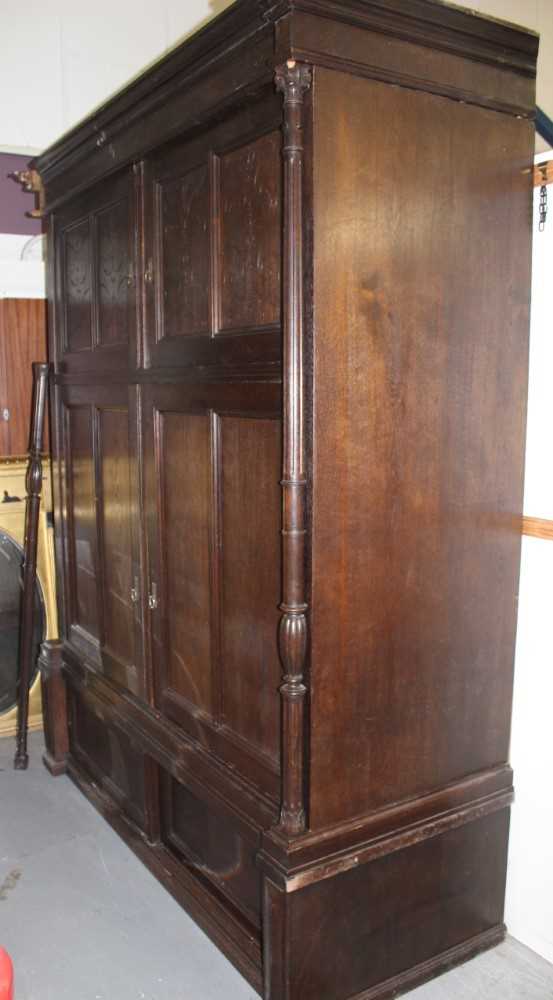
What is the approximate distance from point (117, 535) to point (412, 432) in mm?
1069

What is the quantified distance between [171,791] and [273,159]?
162 centimetres

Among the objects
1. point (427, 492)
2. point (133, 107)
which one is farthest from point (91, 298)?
point (427, 492)

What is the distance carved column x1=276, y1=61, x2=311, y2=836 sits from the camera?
4.79ft

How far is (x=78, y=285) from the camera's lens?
2559mm

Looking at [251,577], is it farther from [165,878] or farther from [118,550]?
[165,878]

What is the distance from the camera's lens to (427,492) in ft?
5.62

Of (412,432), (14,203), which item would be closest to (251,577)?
(412,432)

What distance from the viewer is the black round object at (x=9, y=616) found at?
10.5ft

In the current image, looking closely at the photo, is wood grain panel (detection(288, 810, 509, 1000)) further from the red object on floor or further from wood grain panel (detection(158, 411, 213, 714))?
the red object on floor

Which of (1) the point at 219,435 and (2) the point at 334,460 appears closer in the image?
(2) the point at 334,460

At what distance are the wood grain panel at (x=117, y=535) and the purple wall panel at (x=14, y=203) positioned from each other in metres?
1.26

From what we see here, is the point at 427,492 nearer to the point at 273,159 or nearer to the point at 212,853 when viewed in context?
the point at 273,159

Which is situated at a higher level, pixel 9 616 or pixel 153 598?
pixel 153 598

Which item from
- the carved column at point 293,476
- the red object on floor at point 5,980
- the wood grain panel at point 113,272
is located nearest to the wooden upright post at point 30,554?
the wood grain panel at point 113,272
